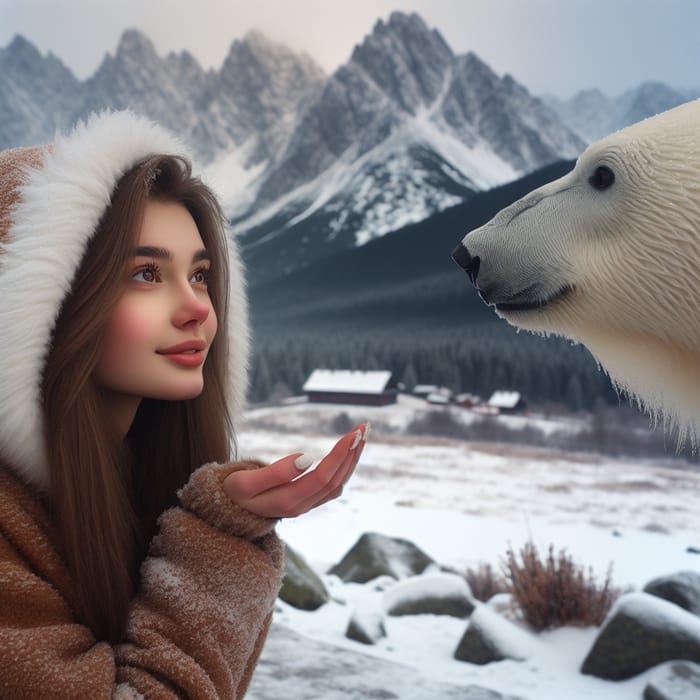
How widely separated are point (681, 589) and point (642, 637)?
0.25 metres

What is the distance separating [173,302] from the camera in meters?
0.53

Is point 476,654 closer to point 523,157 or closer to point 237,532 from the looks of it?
point 237,532

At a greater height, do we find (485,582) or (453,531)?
(453,531)

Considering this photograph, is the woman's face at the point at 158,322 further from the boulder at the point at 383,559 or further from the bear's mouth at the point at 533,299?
the boulder at the point at 383,559

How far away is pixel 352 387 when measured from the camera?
2.10 metres

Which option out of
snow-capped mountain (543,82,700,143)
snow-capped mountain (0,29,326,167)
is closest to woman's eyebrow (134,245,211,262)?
snow-capped mountain (543,82,700,143)

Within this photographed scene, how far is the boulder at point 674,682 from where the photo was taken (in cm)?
130

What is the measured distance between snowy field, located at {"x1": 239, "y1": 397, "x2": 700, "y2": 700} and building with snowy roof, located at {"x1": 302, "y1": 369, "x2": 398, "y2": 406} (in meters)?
0.03

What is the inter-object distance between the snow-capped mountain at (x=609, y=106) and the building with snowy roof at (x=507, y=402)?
0.78 metres

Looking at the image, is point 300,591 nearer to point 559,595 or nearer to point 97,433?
point 559,595

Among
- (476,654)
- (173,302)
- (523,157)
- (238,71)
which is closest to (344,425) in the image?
(476,654)

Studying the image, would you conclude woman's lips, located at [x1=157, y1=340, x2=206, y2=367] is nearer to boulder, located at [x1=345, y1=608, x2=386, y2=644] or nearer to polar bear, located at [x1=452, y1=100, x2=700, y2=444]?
polar bear, located at [x1=452, y1=100, x2=700, y2=444]

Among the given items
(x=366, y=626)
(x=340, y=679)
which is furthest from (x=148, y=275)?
(x=366, y=626)

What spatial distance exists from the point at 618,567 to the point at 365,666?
678 millimetres
